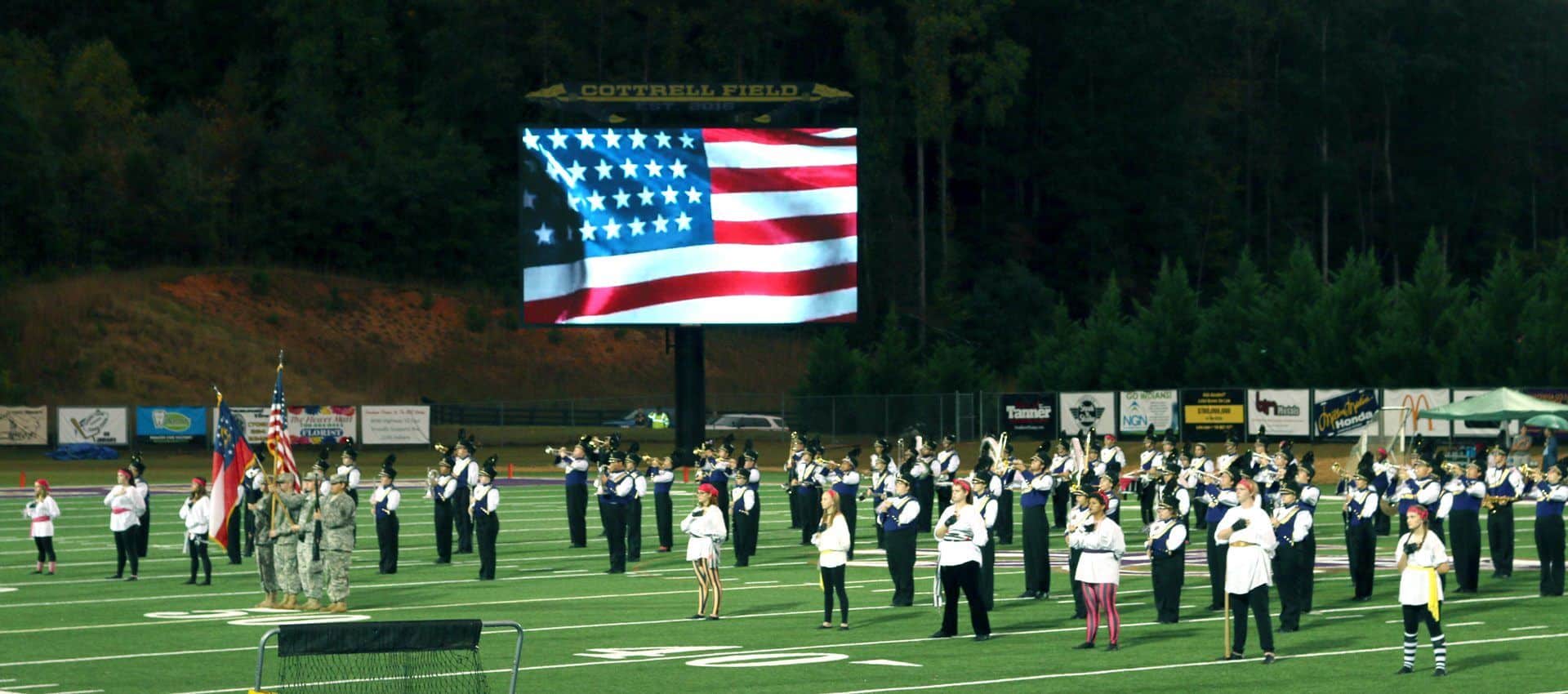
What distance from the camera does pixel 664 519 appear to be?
32844 mm

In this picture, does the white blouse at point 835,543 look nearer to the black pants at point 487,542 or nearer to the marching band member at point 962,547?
the marching band member at point 962,547

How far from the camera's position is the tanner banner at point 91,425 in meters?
60.5

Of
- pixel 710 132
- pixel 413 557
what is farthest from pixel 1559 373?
pixel 413 557

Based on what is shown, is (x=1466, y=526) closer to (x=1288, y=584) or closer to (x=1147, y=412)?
(x=1288, y=584)

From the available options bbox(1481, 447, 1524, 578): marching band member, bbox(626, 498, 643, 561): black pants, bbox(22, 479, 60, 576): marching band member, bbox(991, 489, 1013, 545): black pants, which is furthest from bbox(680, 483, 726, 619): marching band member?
bbox(22, 479, 60, 576): marching band member

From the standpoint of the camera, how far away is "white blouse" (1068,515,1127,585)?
64.3 ft

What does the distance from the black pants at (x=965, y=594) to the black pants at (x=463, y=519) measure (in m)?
12.5

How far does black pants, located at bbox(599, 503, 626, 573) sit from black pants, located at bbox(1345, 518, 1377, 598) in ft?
33.5

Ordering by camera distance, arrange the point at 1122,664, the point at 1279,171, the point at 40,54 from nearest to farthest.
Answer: the point at 1122,664 → the point at 40,54 → the point at 1279,171

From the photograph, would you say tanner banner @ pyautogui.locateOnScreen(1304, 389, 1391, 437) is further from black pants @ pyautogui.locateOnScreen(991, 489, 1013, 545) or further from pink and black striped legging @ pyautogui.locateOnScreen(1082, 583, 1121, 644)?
pink and black striped legging @ pyautogui.locateOnScreen(1082, 583, 1121, 644)

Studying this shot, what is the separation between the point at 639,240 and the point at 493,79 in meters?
39.7

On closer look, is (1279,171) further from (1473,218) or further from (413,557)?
(413,557)

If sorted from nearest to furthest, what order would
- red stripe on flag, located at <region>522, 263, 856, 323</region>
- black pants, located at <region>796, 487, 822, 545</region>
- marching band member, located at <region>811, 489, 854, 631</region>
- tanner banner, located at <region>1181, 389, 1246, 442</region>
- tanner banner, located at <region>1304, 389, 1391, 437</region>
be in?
marching band member, located at <region>811, 489, 854, 631</region>
black pants, located at <region>796, 487, 822, 545</region>
red stripe on flag, located at <region>522, 263, 856, 323</region>
tanner banner, located at <region>1304, 389, 1391, 437</region>
tanner banner, located at <region>1181, 389, 1246, 442</region>

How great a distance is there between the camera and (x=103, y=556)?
32250 millimetres
